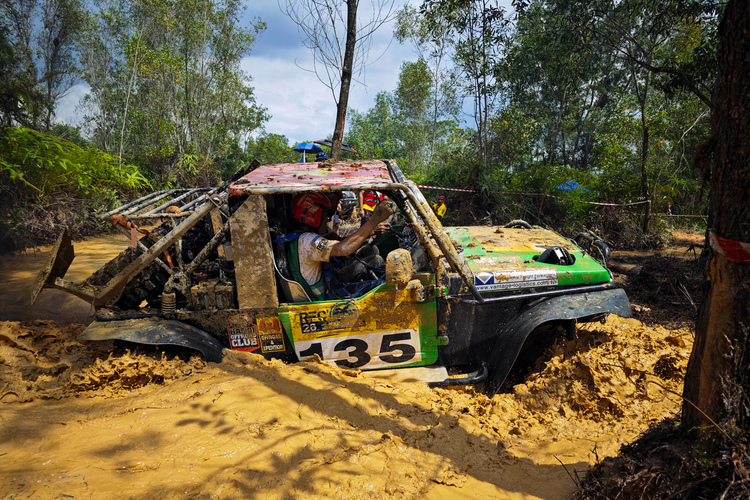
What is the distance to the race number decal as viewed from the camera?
10.4 feet

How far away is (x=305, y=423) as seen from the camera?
8.54 feet

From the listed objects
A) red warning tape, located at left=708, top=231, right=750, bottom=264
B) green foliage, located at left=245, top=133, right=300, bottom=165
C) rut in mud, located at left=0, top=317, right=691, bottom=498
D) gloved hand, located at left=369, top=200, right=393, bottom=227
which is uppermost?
green foliage, located at left=245, top=133, right=300, bottom=165

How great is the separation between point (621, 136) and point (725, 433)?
12.2m

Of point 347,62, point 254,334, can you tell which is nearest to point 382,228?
point 254,334

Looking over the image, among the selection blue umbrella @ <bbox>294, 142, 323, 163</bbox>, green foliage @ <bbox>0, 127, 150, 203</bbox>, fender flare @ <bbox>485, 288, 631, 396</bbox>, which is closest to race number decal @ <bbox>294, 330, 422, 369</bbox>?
fender flare @ <bbox>485, 288, 631, 396</bbox>

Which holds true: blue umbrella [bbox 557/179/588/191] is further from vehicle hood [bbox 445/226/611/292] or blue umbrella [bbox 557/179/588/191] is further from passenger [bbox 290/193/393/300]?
passenger [bbox 290/193/393/300]

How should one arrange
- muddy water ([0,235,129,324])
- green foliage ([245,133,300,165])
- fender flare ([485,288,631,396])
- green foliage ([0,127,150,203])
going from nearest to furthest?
fender flare ([485,288,631,396])
muddy water ([0,235,129,324])
green foliage ([0,127,150,203])
green foliage ([245,133,300,165])

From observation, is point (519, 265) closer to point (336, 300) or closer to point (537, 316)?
point (537, 316)

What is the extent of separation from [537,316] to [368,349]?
1349 mm

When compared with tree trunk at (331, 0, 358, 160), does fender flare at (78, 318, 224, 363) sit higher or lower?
lower

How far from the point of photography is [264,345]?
315 centimetres

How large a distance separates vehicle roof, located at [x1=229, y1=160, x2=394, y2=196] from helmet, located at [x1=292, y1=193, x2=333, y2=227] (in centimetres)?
18

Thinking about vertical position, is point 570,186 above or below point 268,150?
below

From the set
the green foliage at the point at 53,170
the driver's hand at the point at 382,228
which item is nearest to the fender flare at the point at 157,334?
the driver's hand at the point at 382,228
